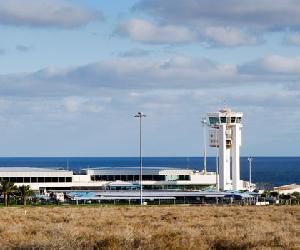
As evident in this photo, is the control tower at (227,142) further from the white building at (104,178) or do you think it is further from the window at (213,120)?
the white building at (104,178)

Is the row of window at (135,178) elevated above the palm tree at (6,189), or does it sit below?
above

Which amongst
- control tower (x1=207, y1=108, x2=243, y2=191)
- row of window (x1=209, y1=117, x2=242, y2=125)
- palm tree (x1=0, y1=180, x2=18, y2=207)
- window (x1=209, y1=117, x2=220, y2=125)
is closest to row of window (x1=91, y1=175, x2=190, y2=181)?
control tower (x1=207, y1=108, x2=243, y2=191)

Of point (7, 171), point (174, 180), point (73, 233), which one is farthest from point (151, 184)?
point (73, 233)

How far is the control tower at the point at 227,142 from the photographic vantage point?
111812 millimetres

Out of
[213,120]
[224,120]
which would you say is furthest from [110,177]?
[224,120]

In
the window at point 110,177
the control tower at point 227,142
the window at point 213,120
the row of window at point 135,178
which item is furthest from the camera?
the window at point 110,177

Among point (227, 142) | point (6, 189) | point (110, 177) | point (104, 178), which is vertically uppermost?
point (227, 142)

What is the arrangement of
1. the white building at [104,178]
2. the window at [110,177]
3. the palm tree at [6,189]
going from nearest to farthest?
the palm tree at [6,189]
the white building at [104,178]
the window at [110,177]

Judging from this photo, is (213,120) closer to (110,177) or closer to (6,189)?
(110,177)

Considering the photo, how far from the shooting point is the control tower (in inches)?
4402

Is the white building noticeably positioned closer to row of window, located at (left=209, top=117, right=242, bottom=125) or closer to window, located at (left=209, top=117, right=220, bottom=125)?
window, located at (left=209, top=117, right=220, bottom=125)

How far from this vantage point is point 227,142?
112938 millimetres

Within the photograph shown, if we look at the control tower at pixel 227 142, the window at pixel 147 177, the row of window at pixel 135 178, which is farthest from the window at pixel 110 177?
the control tower at pixel 227 142

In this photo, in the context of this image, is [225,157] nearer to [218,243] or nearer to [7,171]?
[7,171]
